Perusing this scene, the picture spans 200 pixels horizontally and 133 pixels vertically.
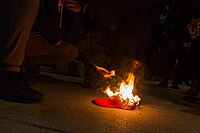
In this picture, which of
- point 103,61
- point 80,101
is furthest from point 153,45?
point 80,101

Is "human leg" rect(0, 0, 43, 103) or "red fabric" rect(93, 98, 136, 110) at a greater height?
"human leg" rect(0, 0, 43, 103)

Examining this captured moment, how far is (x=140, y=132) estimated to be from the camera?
71.9 inches

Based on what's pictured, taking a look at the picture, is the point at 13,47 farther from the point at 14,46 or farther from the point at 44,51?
the point at 44,51

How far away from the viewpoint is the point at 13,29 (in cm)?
208

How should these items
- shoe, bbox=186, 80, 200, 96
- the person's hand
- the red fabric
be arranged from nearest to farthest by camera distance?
the red fabric → the person's hand → shoe, bbox=186, 80, 200, 96

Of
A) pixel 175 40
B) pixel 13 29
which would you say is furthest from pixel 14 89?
pixel 175 40

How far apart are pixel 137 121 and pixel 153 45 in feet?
15.4

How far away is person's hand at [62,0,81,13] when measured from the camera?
9.28 ft

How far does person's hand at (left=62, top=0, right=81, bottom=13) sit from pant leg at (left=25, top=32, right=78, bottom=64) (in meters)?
0.36

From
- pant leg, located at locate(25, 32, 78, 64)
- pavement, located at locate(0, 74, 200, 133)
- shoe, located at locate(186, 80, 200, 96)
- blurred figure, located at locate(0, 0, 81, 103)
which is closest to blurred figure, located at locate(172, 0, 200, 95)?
shoe, located at locate(186, 80, 200, 96)

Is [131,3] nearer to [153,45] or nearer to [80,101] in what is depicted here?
[153,45]

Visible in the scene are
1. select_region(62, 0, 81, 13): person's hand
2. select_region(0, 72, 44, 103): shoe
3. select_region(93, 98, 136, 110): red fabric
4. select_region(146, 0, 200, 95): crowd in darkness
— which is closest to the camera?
select_region(0, 72, 44, 103): shoe

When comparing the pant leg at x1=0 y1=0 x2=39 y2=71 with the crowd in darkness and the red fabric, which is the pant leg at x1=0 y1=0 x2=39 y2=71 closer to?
the red fabric

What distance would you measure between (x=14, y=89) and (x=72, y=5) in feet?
3.75
